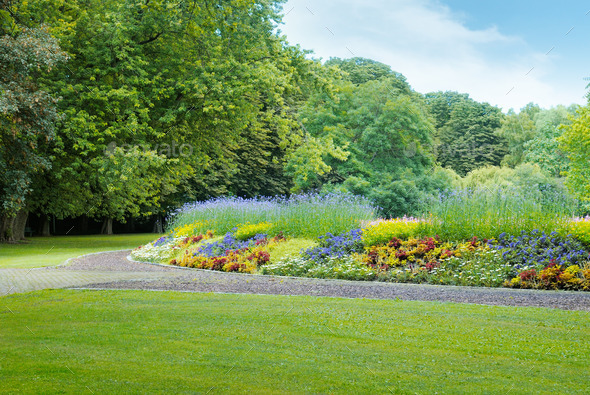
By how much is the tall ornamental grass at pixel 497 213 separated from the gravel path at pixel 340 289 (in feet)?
7.60

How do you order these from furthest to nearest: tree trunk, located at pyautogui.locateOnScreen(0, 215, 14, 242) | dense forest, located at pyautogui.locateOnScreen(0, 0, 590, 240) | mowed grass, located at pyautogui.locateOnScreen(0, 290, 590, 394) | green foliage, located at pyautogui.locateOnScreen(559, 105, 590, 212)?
green foliage, located at pyautogui.locateOnScreen(559, 105, 590, 212) → tree trunk, located at pyautogui.locateOnScreen(0, 215, 14, 242) → dense forest, located at pyautogui.locateOnScreen(0, 0, 590, 240) → mowed grass, located at pyautogui.locateOnScreen(0, 290, 590, 394)

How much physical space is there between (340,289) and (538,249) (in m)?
3.80

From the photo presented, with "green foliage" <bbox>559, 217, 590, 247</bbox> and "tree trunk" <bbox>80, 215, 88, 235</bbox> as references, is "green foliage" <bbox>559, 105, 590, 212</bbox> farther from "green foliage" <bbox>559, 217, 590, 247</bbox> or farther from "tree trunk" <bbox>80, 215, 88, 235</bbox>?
"tree trunk" <bbox>80, 215, 88, 235</bbox>

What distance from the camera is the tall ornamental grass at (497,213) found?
10.2 meters

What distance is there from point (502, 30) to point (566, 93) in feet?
5.90

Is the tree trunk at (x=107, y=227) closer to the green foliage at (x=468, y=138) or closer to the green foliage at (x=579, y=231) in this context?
the green foliage at (x=468, y=138)

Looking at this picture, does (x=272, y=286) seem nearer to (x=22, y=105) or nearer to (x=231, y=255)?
(x=231, y=255)

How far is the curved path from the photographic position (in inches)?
288

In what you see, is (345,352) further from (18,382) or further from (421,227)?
(421,227)

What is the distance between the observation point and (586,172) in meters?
32.5

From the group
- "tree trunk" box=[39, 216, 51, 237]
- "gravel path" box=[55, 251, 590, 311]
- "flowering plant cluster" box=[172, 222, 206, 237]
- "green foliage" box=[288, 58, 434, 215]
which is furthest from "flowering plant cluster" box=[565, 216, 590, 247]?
"tree trunk" box=[39, 216, 51, 237]

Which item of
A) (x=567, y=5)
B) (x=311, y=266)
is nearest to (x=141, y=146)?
(x=311, y=266)

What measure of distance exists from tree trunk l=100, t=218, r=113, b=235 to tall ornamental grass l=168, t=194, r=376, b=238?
24.1 metres

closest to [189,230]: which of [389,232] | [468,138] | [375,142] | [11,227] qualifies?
[389,232]
